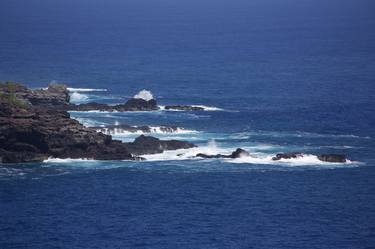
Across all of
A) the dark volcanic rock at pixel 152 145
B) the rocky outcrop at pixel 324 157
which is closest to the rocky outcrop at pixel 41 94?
the dark volcanic rock at pixel 152 145

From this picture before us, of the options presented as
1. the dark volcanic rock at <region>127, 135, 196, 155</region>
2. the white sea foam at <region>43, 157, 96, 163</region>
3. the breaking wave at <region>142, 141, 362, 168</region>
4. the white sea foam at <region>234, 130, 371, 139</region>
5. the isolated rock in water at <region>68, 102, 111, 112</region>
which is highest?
the isolated rock in water at <region>68, 102, 111, 112</region>

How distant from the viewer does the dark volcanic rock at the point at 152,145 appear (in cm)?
15725

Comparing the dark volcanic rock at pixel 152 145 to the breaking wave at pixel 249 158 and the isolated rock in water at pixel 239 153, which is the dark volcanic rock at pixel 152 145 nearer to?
the breaking wave at pixel 249 158

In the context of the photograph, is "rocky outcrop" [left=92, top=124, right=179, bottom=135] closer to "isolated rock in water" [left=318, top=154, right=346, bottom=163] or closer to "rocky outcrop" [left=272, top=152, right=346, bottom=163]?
"rocky outcrop" [left=272, top=152, right=346, bottom=163]

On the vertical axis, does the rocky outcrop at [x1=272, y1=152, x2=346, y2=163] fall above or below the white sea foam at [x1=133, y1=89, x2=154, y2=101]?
below

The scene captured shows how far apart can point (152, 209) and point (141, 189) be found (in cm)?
901

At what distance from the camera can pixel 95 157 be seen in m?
153

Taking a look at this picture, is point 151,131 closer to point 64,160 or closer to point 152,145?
point 152,145

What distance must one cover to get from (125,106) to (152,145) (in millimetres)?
33790

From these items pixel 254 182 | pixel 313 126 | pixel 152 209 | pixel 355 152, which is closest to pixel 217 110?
pixel 313 126

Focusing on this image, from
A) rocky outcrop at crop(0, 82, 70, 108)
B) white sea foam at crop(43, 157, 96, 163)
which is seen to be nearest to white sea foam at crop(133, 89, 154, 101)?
rocky outcrop at crop(0, 82, 70, 108)

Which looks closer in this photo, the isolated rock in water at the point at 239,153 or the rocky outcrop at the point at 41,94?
the isolated rock in water at the point at 239,153

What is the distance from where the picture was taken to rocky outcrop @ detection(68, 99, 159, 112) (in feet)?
621

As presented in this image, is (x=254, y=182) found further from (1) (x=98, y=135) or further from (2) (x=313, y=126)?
(2) (x=313, y=126)
